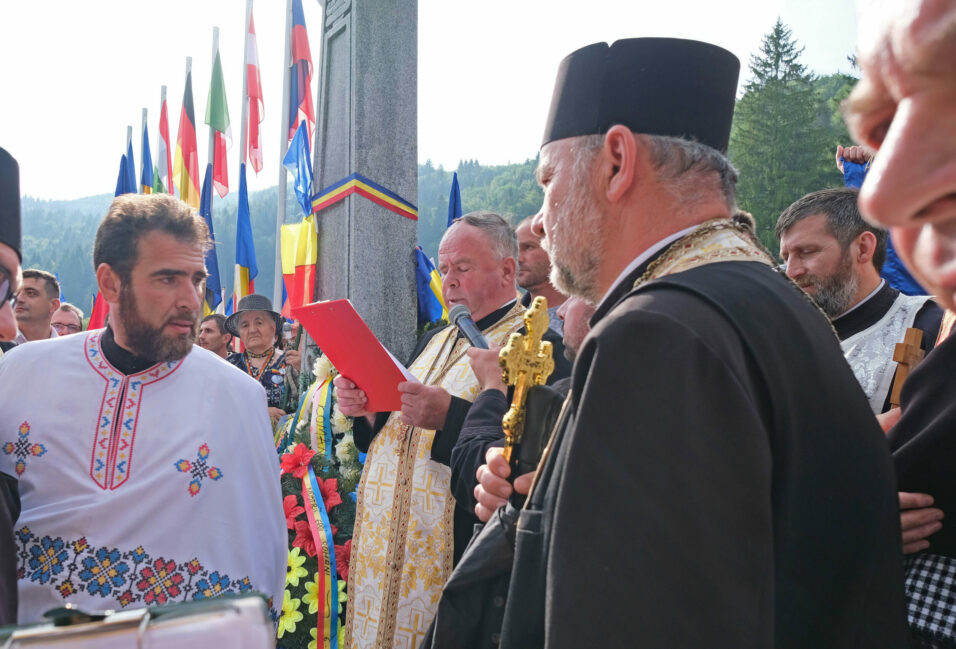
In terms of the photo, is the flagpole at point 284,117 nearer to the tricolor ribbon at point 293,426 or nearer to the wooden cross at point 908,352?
the tricolor ribbon at point 293,426

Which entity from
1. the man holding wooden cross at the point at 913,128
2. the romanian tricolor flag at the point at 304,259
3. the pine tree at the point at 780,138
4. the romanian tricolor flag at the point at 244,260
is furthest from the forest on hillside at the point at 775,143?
the man holding wooden cross at the point at 913,128

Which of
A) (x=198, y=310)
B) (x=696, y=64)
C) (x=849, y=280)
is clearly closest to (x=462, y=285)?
(x=198, y=310)

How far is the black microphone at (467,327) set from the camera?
3041mm

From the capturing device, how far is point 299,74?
34.5 feet

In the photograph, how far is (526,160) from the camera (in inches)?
2726

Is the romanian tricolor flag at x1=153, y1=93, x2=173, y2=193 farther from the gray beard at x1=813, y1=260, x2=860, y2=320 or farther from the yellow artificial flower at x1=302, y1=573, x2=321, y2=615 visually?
the gray beard at x1=813, y1=260, x2=860, y2=320

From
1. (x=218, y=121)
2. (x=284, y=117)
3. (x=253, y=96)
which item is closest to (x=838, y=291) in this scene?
(x=284, y=117)

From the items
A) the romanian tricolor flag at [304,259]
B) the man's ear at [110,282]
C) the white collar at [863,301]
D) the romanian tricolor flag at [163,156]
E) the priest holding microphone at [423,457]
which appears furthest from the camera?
the romanian tricolor flag at [163,156]

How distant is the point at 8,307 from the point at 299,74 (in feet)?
30.0

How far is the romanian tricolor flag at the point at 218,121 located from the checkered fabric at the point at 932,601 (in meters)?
13.2

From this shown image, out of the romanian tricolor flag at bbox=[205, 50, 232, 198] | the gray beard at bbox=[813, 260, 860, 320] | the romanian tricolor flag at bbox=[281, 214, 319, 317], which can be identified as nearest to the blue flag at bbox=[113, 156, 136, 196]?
the romanian tricolor flag at bbox=[205, 50, 232, 198]

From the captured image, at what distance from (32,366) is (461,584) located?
2.07m

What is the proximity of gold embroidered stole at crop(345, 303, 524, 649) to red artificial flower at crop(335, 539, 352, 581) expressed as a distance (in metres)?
0.52

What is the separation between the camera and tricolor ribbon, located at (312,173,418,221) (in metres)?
5.26
